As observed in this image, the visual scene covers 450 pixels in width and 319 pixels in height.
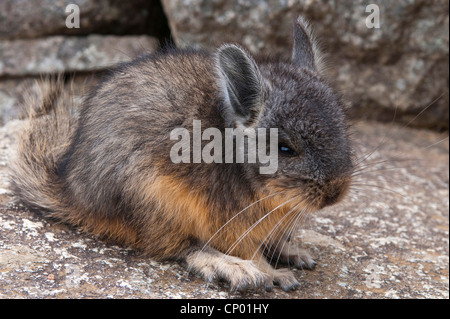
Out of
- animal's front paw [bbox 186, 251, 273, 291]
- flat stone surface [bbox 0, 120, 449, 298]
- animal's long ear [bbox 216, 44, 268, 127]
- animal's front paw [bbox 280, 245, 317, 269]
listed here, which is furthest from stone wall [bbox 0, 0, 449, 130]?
animal's front paw [bbox 186, 251, 273, 291]

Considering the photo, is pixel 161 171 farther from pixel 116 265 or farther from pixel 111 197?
pixel 116 265

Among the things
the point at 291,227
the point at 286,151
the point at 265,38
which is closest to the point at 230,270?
the point at 291,227

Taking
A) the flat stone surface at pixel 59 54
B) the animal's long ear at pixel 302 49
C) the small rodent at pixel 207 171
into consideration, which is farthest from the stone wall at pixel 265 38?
the small rodent at pixel 207 171

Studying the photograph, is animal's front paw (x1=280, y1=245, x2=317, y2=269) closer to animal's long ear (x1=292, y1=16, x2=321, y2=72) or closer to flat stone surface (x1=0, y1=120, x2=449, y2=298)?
flat stone surface (x1=0, y1=120, x2=449, y2=298)

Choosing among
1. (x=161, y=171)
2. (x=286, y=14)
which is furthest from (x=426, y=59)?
(x=161, y=171)

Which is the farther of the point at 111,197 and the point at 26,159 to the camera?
the point at 26,159
